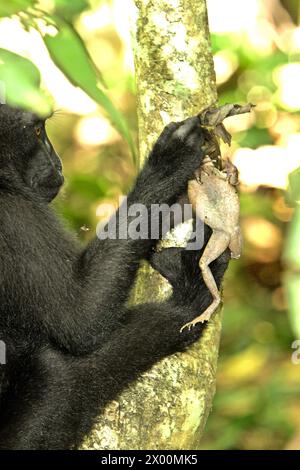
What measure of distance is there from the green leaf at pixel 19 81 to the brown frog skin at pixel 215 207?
66.7 inches

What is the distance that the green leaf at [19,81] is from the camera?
1.33 m

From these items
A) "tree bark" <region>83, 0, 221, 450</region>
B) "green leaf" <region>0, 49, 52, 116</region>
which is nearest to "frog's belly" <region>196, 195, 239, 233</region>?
"tree bark" <region>83, 0, 221, 450</region>

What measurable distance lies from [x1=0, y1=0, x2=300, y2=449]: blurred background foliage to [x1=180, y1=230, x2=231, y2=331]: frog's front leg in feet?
1.16

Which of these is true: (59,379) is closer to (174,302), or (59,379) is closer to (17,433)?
(17,433)

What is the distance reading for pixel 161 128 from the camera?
128 inches

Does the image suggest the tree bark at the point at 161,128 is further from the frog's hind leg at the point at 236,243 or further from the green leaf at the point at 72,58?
the green leaf at the point at 72,58

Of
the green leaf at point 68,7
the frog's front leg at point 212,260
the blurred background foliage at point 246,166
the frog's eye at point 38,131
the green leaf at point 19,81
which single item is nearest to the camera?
the green leaf at point 19,81

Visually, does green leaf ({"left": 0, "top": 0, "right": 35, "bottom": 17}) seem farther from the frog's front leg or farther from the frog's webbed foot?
the frog's webbed foot

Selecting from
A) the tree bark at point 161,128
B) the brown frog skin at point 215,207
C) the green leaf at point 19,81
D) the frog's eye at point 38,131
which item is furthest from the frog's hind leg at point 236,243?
the green leaf at point 19,81

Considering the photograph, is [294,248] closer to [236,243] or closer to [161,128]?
[236,243]

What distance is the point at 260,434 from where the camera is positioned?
18.0 feet

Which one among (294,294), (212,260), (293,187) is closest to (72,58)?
(293,187)

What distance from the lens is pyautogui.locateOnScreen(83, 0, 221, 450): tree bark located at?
2988 mm

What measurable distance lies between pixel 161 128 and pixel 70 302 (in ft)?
2.75
